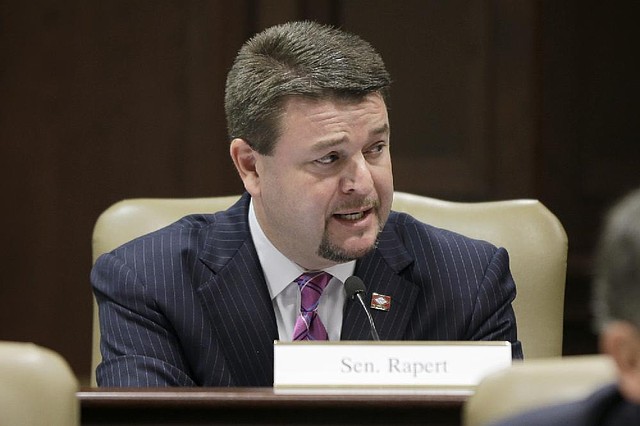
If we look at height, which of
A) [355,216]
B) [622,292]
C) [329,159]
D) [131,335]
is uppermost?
[622,292]

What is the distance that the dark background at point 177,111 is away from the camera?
443 centimetres

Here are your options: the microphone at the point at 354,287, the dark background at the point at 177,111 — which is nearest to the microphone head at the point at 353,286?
the microphone at the point at 354,287

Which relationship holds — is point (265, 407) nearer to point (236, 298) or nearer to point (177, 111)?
point (236, 298)

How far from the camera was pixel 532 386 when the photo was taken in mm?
1284

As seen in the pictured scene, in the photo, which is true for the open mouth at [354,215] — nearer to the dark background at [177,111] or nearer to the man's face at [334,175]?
the man's face at [334,175]

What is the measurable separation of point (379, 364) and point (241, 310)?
645 mm

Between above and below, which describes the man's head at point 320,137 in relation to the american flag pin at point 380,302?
above

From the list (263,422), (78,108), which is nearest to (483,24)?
(78,108)

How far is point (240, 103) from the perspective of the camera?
2627 mm

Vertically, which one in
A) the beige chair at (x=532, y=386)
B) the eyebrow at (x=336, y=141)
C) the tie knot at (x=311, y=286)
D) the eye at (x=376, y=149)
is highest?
the eyebrow at (x=336, y=141)

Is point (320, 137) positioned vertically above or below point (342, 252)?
above

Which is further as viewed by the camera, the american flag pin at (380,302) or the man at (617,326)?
the american flag pin at (380,302)

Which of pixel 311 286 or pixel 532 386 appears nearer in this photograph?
pixel 532 386

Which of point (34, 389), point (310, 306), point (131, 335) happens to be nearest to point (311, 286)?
point (310, 306)
